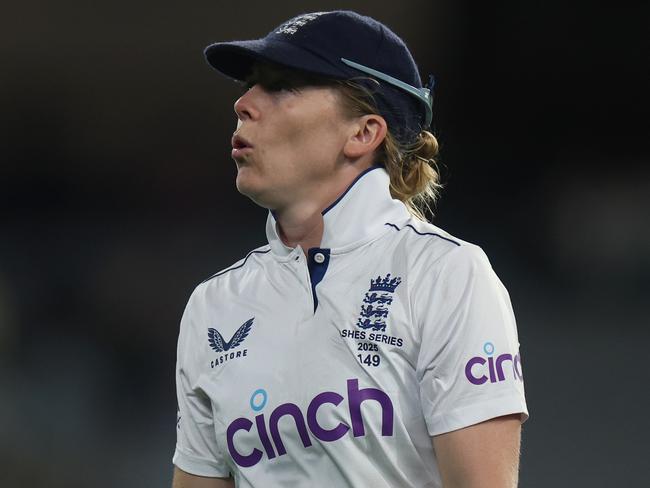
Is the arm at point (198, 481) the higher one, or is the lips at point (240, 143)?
the lips at point (240, 143)

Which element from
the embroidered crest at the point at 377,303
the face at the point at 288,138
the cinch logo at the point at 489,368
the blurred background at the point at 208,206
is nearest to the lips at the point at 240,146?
the face at the point at 288,138

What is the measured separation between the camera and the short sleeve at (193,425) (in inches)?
79.4

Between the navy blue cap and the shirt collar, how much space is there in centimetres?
14

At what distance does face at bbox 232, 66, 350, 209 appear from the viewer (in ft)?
6.35

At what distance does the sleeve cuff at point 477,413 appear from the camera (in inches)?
65.9

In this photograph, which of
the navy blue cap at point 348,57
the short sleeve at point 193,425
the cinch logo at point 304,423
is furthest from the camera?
the short sleeve at point 193,425

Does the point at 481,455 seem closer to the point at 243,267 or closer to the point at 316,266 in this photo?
the point at 316,266

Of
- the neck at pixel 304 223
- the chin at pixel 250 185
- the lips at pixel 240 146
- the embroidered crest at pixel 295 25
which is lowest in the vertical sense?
the neck at pixel 304 223

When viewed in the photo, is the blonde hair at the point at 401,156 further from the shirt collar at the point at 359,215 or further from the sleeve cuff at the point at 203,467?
the sleeve cuff at the point at 203,467

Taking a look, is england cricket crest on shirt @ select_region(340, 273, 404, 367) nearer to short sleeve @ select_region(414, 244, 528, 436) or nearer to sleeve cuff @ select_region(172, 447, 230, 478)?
short sleeve @ select_region(414, 244, 528, 436)

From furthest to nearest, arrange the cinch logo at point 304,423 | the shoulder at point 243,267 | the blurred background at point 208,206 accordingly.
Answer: the blurred background at point 208,206 < the shoulder at point 243,267 < the cinch logo at point 304,423

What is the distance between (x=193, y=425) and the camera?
2.04m

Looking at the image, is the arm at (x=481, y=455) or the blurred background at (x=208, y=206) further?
the blurred background at (x=208, y=206)

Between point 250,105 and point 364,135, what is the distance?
23 cm
